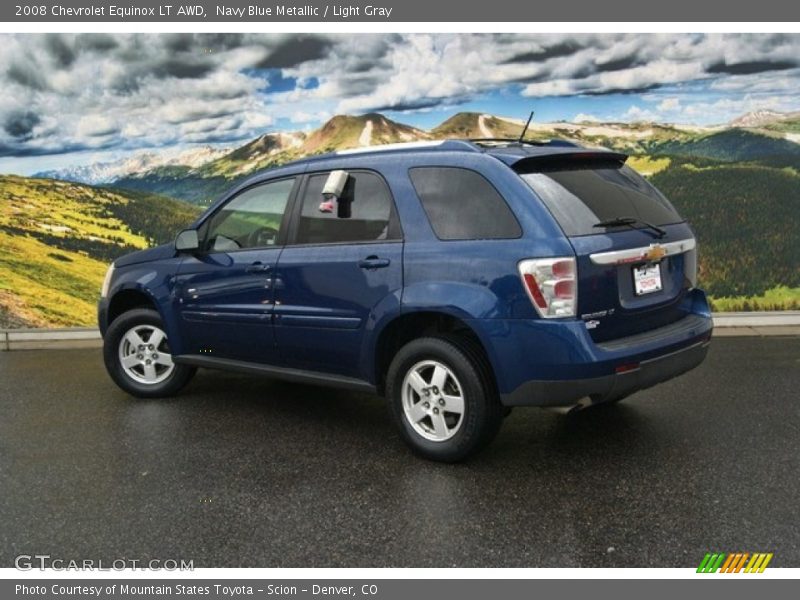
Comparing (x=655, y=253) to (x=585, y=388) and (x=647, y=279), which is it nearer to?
(x=647, y=279)

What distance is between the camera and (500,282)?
4.25 meters

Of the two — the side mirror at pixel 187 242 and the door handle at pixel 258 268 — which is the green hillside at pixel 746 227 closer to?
the door handle at pixel 258 268

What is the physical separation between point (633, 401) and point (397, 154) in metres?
2.49

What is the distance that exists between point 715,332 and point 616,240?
4.78 metres

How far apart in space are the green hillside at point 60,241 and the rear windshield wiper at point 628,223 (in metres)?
6.46

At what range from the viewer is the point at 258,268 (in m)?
5.46

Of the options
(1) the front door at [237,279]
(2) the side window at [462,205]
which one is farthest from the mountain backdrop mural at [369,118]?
(2) the side window at [462,205]

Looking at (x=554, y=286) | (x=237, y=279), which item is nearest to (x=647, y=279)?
(x=554, y=286)

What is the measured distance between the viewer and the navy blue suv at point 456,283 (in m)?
4.20

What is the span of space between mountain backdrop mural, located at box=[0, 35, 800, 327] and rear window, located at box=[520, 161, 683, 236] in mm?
4346

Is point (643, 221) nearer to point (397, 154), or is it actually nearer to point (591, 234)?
point (591, 234)

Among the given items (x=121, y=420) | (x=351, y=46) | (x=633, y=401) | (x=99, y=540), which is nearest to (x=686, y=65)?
(x=351, y=46)

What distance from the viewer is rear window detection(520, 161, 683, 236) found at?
4.32 m

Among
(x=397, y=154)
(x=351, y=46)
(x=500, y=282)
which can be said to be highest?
(x=351, y=46)
